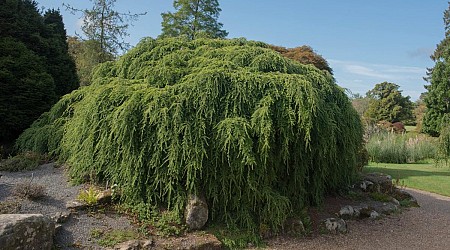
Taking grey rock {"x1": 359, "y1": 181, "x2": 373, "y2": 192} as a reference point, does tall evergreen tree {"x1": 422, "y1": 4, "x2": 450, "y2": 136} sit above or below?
above

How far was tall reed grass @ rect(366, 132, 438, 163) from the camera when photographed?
51.8 feet

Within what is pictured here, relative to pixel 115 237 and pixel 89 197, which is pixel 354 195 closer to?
pixel 115 237

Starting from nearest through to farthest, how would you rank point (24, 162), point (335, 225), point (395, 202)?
point (335, 225)
point (24, 162)
point (395, 202)

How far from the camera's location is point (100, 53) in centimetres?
1311

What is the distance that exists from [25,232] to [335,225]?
13.9ft

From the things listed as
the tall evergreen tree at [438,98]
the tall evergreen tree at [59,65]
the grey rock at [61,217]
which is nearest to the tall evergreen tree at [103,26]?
the tall evergreen tree at [59,65]

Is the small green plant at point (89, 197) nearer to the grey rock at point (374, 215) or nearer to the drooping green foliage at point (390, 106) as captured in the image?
the grey rock at point (374, 215)

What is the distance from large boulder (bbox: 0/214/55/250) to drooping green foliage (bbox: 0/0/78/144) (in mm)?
4929

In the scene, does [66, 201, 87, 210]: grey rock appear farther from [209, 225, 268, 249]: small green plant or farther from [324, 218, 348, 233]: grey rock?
[324, 218, 348, 233]: grey rock

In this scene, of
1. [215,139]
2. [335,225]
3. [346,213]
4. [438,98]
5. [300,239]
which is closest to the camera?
[215,139]

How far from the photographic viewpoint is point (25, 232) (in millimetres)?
3445

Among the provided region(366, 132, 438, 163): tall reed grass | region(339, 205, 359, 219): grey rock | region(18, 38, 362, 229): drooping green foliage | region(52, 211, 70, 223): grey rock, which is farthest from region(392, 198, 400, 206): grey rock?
region(366, 132, 438, 163): tall reed grass

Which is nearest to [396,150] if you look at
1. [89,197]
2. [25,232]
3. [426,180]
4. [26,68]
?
[426,180]

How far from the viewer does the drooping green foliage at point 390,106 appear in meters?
30.6
